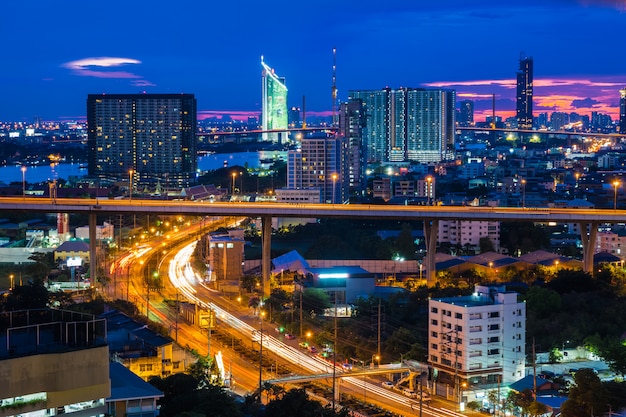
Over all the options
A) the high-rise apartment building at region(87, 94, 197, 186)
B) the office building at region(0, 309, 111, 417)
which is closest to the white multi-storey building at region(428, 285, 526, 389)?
the office building at region(0, 309, 111, 417)

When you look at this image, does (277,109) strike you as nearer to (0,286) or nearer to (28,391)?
(0,286)

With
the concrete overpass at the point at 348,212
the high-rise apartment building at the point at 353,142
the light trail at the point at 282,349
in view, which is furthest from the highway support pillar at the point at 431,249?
the high-rise apartment building at the point at 353,142

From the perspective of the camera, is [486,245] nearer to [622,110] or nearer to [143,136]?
[143,136]

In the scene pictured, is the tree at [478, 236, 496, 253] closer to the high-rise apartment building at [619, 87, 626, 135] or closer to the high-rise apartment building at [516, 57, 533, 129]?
the high-rise apartment building at [619, 87, 626, 135]

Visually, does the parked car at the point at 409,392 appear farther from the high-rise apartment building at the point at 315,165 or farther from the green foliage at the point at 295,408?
the high-rise apartment building at the point at 315,165

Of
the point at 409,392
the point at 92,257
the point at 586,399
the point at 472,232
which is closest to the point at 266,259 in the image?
the point at 92,257

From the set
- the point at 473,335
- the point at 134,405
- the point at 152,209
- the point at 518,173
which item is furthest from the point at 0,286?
the point at 518,173
